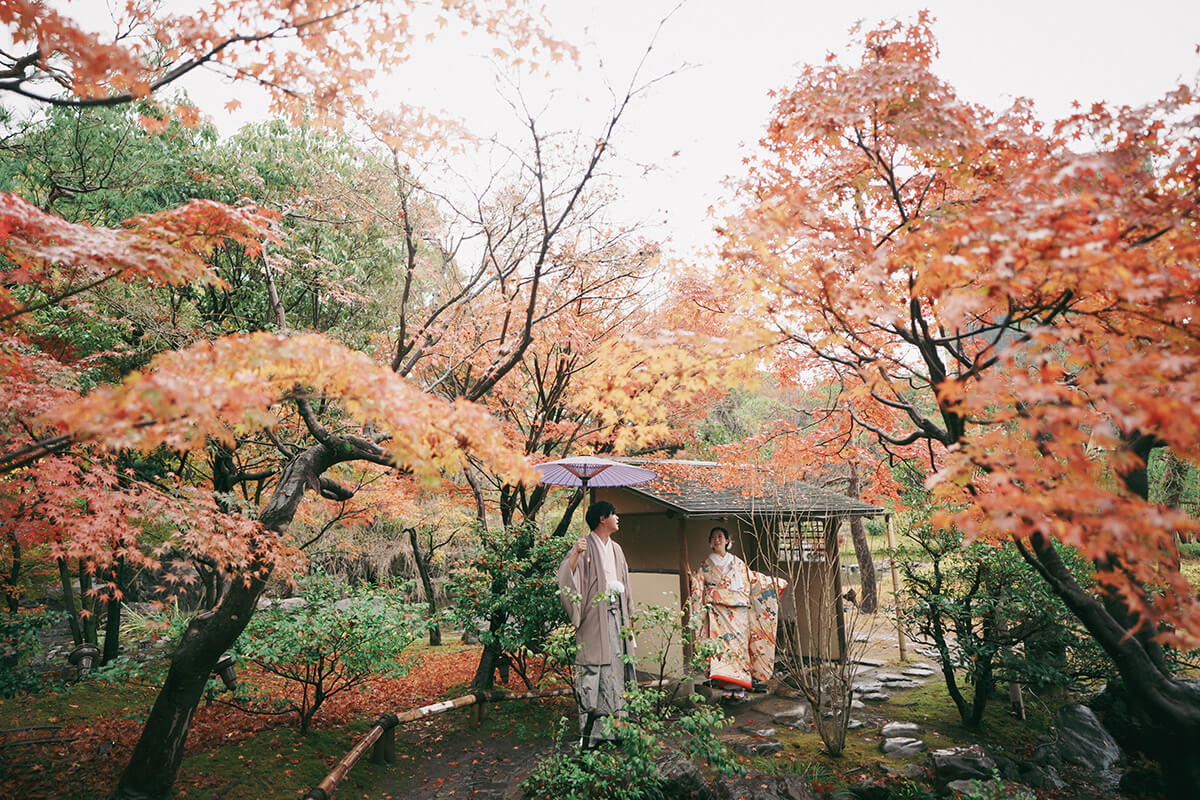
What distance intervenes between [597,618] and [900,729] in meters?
3.67

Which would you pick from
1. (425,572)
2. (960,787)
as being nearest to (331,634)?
(960,787)

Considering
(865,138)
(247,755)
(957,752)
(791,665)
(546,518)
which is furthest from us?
(546,518)

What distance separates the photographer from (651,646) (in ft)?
26.2

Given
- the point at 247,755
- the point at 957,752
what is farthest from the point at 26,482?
the point at 957,752

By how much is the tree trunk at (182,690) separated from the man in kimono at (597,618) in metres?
2.63

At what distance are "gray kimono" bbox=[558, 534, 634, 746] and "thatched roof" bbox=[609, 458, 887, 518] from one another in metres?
2.31

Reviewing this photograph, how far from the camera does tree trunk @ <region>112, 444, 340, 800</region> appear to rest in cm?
443

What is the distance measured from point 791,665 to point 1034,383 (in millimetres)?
4353

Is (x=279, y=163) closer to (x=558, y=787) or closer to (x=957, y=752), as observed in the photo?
(x=558, y=787)

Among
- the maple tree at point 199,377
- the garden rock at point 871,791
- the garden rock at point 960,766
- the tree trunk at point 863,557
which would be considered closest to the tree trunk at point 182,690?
the maple tree at point 199,377

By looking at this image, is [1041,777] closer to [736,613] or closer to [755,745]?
[755,745]

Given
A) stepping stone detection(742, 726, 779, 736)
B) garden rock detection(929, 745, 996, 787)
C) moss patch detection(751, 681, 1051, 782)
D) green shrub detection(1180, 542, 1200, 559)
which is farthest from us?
green shrub detection(1180, 542, 1200, 559)

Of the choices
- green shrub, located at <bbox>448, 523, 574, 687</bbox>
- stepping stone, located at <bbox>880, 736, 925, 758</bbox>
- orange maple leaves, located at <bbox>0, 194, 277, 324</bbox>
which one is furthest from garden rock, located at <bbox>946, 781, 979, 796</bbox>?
orange maple leaves, located at <bbox>0, 194, 277, 324</bbox>

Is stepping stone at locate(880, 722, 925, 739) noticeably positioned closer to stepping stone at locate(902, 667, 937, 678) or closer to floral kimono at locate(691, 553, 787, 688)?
floral kimono at locate(691, 553, 787, 688)
